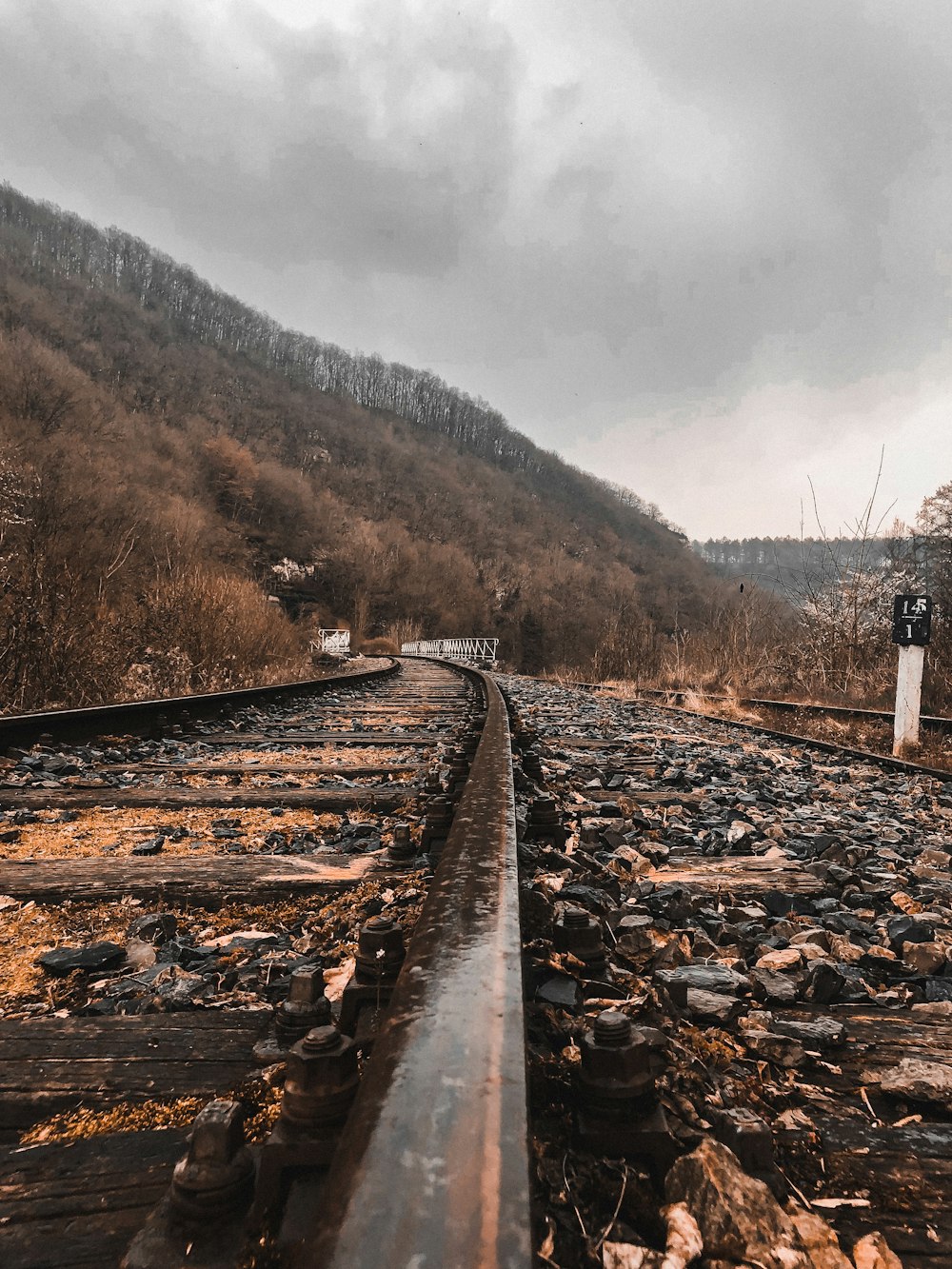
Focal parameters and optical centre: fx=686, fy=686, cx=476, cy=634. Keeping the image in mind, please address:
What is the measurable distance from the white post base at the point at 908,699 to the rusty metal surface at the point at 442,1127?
21.1 feet

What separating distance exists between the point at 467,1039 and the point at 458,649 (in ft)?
111

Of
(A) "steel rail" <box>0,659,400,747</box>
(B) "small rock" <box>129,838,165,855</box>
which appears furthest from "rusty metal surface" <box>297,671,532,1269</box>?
(A) "steel rail" <box>0,659,400,747</box>

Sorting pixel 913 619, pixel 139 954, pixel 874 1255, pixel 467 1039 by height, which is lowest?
pixel 139 954

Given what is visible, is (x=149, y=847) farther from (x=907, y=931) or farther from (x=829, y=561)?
(x=829, y=561)

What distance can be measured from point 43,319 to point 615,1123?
78791 mm

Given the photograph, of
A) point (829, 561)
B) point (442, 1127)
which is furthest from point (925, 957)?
point (829, 561)

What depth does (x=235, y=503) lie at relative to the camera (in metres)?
53.7

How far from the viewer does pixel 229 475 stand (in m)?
54.7

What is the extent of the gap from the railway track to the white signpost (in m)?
4.26

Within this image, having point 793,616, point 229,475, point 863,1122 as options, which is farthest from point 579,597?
point 863,1122

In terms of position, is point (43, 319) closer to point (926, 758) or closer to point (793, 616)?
point (793, 616)

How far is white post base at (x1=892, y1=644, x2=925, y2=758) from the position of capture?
6168 mm

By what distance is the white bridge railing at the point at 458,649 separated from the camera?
3127cm

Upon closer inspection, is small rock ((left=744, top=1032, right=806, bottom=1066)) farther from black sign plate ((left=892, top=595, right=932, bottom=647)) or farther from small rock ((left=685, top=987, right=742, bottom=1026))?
black sign plate ((left=892, top=595, right=932, bottom=647))
